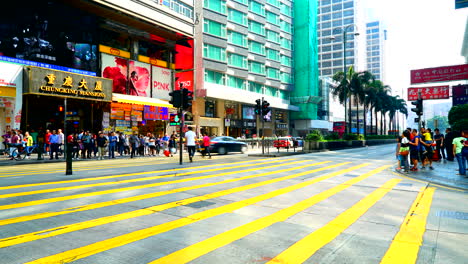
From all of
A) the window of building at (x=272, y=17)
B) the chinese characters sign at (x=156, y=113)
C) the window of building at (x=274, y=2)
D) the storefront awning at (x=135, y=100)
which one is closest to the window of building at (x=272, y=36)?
the window of building at (x=272, y=17)

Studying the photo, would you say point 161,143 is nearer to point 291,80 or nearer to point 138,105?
point 138,105

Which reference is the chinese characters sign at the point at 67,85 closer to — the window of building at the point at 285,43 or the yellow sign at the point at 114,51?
the yellow sign at the point at 114,51

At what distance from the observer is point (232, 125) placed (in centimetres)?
4259


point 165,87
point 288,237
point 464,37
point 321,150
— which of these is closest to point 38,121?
point 165,87

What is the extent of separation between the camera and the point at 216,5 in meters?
38.5

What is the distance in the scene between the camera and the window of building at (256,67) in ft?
152

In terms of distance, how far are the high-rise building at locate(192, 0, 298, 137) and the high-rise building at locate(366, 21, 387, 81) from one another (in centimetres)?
9160

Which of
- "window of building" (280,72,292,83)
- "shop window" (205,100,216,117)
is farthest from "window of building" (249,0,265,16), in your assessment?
"shop window" (205,100,216,117)

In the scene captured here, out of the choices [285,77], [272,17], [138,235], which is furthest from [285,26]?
[138,235]

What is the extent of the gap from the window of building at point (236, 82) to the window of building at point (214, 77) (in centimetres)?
148

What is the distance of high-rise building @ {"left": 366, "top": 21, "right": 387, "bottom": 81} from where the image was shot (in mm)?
133500

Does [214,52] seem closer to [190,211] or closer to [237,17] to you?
[237,17]

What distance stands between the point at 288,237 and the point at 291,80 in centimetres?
5479

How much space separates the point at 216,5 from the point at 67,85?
2386 centimetres
